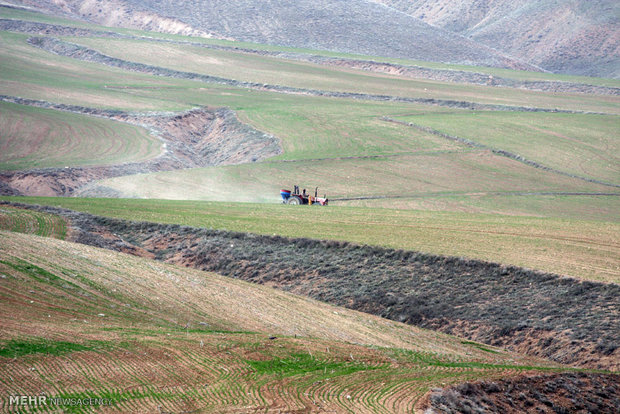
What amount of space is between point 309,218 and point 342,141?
29.5 meters

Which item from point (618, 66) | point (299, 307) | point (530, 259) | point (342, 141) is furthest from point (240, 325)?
point (618, 66)

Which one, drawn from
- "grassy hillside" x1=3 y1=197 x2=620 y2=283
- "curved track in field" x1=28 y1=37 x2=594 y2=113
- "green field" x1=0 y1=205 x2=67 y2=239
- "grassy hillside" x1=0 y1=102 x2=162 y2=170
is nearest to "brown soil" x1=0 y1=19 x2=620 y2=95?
"curved track in field" x1=28 y1=37 x2=594 y2=113

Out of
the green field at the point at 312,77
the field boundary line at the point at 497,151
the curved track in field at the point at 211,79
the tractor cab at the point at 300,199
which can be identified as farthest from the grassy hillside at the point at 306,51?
the tractor cab at the point at 300,199

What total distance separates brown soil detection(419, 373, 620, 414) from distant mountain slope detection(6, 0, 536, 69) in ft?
431

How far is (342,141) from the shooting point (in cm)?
6650

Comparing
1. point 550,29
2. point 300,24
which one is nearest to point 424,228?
point 300,24

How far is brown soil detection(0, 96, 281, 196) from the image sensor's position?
1962 inches

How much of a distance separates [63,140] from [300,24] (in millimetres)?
97828

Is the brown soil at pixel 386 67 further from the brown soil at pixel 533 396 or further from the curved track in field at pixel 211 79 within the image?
the brown soil at pixel 533 396

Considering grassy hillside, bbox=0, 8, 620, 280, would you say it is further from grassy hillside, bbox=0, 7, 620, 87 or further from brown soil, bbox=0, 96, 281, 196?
grassy hillside, bbox=0, 7, 620, 87

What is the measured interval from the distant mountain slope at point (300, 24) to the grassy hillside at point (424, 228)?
110m

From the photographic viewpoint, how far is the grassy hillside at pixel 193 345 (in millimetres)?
15070

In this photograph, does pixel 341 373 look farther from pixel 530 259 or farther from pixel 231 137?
pixel 231 137

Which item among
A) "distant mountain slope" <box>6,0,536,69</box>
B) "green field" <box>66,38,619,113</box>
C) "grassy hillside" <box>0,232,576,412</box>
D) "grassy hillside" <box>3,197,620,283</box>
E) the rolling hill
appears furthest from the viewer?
"distant mountain slope" <box>6,0,536,69</box>
